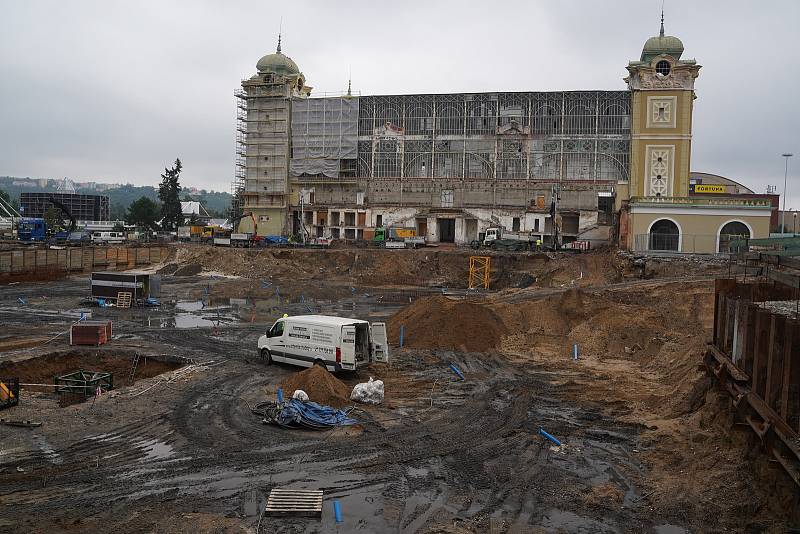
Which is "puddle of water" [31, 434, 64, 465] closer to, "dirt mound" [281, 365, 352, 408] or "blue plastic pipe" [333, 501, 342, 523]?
"blue plastic pipe" [333, 501, 342, 523]

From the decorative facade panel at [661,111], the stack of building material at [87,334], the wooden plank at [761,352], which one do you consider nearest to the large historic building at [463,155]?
the decorative facade panel at [661,111]

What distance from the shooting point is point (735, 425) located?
14133mm

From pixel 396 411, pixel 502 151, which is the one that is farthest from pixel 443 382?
pixel 502 151

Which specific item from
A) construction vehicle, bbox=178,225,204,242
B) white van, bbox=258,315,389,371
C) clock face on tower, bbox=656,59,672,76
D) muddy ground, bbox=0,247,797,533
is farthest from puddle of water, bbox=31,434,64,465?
clock face on tower, bbox=656,59,672,76

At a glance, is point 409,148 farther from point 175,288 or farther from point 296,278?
point 175,288

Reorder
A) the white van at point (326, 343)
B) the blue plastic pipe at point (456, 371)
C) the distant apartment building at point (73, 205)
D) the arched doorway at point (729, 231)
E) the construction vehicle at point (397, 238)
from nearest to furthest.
A: the white van at point (326, 343)
the blue plastic pipe at point (456, 371)
the arched doorway at point (729, 231)
the construction vehicle at point (397, 238)
the distant apartment building at point (73, 205)

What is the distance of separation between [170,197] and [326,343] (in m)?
84.4

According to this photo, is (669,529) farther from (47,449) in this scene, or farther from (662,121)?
(662,121)

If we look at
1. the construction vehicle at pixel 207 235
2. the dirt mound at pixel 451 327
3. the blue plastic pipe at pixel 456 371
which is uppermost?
the construction vehicle at pixel 207 235

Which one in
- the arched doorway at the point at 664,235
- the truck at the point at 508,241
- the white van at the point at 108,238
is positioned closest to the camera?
the arched doorway at the point at 664,235

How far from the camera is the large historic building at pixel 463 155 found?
7031 centimetres

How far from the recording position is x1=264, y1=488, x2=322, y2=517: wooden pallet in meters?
11.7

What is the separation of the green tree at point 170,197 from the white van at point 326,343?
81.1 meters

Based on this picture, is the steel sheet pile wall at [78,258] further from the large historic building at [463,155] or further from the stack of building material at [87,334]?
the stack of building material at [87,334]
